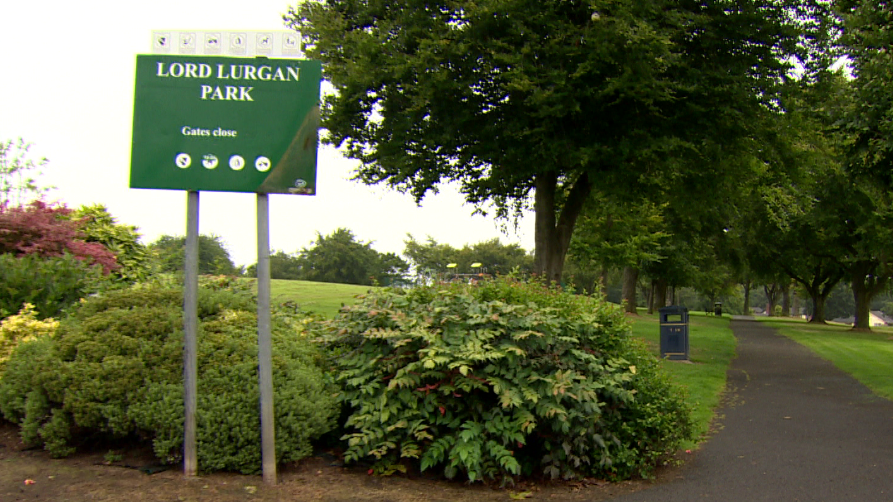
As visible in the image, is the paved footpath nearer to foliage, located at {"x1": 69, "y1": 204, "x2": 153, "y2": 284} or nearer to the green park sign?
the green park sign

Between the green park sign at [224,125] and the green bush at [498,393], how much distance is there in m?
1.59

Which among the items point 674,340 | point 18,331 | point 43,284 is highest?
point 43,284

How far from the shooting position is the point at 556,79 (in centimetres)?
1358

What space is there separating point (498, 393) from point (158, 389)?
2.57 m

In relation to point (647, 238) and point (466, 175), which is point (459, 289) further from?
point (647, 238)

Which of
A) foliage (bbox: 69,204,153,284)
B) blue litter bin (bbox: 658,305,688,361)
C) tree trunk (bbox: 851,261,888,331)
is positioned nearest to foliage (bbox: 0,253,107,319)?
foliage (bbox: 69,204,153,284)

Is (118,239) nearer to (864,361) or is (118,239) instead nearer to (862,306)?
(864,361)

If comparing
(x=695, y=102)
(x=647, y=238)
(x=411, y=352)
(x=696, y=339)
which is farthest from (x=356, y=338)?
(x=647, y=238)

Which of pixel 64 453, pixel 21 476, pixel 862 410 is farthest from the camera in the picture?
pixel 862 410

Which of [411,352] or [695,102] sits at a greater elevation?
[695,102]

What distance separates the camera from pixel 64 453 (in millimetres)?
5422

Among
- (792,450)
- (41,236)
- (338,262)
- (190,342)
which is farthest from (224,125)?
(338,262)

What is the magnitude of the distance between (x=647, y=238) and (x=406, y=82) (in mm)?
17795

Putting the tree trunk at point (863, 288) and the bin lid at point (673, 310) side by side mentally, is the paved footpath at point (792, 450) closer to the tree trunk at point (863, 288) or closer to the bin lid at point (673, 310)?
the bin lid at point (673, 310)
